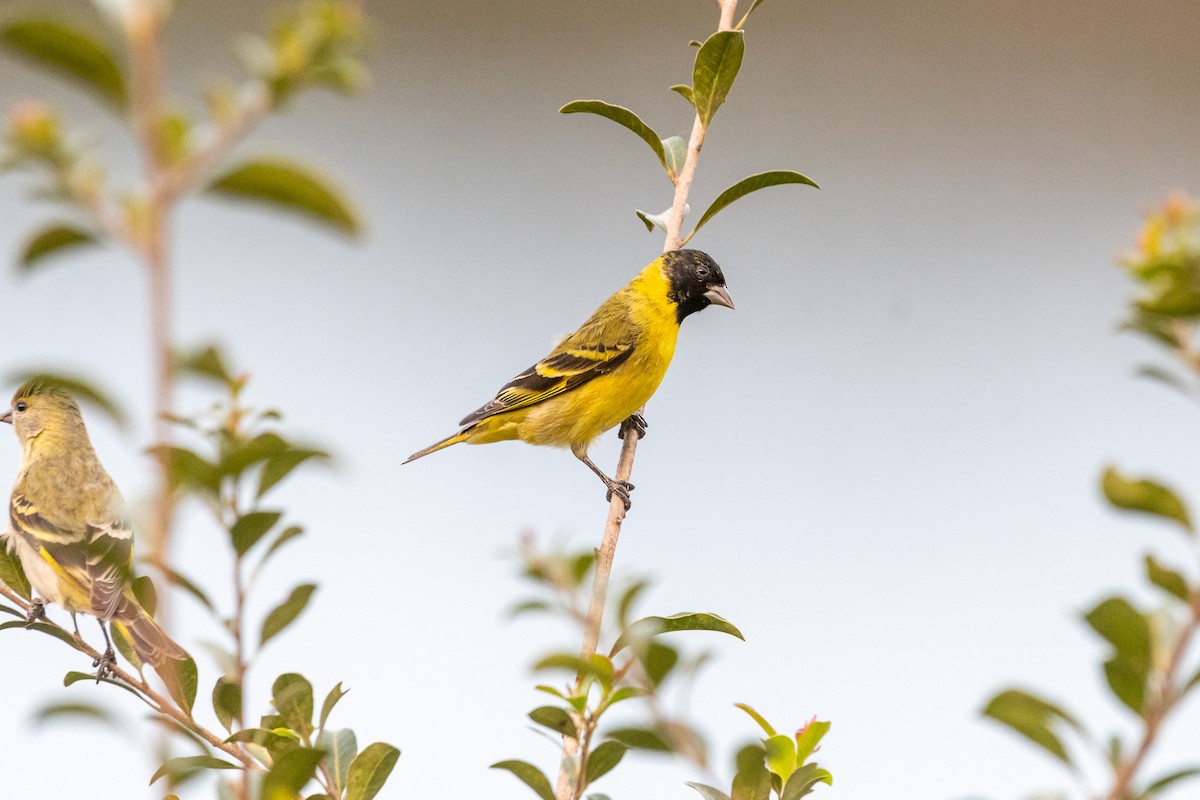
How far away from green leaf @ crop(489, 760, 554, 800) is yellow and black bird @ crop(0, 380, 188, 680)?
680 millimetres

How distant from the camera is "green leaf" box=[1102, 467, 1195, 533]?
18.6 inches

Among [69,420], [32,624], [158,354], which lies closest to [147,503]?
[158,354]

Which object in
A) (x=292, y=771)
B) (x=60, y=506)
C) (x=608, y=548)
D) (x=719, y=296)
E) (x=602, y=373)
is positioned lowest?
(x=292, y=771)

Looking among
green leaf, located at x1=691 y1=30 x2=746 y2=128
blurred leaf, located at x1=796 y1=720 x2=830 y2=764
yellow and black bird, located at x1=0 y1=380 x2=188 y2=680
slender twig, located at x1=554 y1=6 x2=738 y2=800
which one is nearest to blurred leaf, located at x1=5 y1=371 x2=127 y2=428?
slender twig, located at x1=554 y1=6 x2=738 y2=800

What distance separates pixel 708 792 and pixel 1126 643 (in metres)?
0.28

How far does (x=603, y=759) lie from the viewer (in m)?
0.70

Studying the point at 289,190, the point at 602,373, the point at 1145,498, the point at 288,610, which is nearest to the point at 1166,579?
the point at 1145,498

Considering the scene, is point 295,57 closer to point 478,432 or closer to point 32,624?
point 32,624

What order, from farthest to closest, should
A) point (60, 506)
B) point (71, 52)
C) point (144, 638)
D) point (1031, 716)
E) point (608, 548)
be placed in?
point (60, 506) < point (144, 638) < point (608, 548) < point (1031, 716) < point (71, 52)

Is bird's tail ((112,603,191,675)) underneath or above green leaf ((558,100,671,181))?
underneath

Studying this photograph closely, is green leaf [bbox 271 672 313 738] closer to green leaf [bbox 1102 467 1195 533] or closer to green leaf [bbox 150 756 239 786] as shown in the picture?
green leaf [bbox 150 756 239 786]

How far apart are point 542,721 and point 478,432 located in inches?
67.1

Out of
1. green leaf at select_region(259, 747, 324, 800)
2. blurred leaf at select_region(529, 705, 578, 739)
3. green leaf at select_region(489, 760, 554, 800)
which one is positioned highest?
blurred leaf at select_region(529, 705, 578, 739)

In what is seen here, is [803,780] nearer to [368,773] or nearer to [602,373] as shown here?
[368,773]
